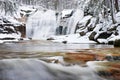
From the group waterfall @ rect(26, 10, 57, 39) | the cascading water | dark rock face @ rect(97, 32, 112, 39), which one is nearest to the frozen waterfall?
waterfall @ rect(26, 10, 57, 39)

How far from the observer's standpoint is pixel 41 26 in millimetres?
40688

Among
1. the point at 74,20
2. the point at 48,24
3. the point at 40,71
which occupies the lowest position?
the point at 40,71

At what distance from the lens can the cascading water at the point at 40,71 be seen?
6245 millimetres

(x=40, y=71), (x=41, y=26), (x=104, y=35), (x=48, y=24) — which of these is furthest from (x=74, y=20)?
(x=40, y=71)

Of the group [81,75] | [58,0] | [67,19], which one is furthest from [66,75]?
[58,0]

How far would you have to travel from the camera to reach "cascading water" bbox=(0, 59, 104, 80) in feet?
20.5

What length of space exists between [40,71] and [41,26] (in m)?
34.3

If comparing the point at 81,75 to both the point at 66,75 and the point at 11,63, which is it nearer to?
the point at 66,75

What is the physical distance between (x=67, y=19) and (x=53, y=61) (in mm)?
31319

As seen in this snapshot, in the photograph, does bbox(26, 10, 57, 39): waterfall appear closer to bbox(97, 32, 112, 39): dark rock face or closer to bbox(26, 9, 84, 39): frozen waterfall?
bbox(26, 9, 84, 39): frozen waterfall

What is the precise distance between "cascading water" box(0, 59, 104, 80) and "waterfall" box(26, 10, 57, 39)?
3200 cm

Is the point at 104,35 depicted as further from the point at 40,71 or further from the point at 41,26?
the point at 41,26

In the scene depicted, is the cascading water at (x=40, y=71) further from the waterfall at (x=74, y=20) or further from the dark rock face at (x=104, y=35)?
the waterfall at (x=74, y=20)

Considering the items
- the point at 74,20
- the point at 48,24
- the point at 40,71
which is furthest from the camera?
the point at 48,24
